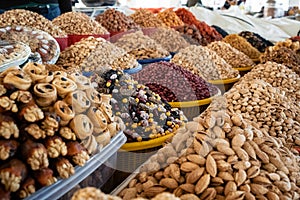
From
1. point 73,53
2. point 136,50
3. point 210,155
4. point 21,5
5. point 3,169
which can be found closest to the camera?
point 3,169

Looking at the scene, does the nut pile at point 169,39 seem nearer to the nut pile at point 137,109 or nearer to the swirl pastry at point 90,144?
the nut pile at point 137,109

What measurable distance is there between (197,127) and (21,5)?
219cm

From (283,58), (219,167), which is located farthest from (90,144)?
(283,58)

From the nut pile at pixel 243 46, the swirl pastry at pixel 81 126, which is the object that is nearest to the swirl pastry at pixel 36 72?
the swirl pastry at pixel 81 126

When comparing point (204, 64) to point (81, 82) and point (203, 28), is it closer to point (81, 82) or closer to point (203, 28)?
point (203, 28)

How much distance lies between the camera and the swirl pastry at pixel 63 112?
76 cm

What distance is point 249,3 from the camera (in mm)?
6871

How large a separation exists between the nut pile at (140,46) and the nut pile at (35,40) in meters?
0.52

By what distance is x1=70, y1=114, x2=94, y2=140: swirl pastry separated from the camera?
0.77 m

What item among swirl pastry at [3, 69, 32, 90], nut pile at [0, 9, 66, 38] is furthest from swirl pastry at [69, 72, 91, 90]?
nut pile at [0, 9, 66, 38]

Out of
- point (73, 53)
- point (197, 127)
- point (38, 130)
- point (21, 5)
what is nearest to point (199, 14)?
point (21, 5)

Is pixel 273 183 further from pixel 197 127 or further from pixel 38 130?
pixel 38 130

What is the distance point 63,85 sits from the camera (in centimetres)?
81

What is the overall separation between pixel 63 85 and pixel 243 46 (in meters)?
2.05
